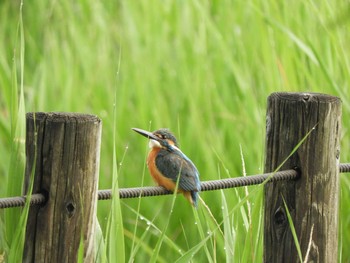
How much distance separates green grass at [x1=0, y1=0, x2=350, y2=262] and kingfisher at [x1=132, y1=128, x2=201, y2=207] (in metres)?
0.62

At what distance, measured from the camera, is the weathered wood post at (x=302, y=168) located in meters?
2.23

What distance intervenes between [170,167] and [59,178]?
0.53m

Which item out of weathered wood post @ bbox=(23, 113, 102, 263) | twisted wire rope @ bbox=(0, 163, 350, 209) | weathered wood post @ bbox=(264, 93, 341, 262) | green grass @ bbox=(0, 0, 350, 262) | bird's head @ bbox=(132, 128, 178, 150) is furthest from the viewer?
green grass @ bbox=(0, 0, 350, 262)

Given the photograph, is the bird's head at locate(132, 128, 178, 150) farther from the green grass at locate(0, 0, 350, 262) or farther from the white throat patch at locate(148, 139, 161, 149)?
the green grass at locate(0, 0, 350, 262)

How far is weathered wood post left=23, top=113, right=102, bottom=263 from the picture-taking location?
182 cm

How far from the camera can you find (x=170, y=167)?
90.6 inches

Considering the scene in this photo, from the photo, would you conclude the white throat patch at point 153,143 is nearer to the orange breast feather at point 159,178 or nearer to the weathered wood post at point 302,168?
the orange breast feather at point 159,178

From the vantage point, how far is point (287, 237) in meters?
2.24

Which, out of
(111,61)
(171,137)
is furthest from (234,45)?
(171,137)

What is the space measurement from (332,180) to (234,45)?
166 centimetres

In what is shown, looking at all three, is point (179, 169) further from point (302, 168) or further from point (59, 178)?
point (59, 178)

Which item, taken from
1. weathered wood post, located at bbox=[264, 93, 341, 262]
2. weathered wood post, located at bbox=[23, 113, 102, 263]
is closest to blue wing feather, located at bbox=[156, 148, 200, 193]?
weathered wood post, located at bbox=[264, 93, 341, 262]

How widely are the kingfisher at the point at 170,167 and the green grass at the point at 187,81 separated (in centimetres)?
62

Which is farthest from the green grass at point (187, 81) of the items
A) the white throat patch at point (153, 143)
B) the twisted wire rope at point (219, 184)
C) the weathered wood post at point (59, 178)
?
the weathered wood post at point (59, 178)
